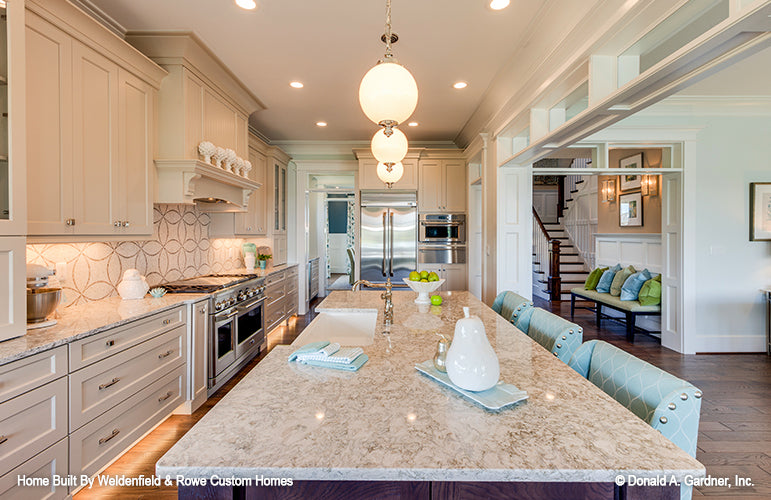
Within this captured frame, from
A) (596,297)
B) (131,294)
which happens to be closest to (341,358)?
(131,294)

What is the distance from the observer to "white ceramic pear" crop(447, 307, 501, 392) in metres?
0.98

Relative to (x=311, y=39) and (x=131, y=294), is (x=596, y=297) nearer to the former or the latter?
(x=311, y=39)

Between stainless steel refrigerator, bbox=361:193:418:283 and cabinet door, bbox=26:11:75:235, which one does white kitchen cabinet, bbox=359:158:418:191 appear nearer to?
stainless steel refrigerator, bbox=361:193:418:283

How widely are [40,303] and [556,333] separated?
8.30 ft

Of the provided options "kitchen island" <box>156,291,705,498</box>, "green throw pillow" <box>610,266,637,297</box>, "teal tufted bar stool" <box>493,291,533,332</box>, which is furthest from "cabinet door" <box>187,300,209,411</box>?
"green throw pillow" <box>610,266,637,297</box>

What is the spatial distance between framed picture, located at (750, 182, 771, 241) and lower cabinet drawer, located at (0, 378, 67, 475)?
239 inches

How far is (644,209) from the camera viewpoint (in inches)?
Answer: 207

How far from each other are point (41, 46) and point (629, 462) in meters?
2.88

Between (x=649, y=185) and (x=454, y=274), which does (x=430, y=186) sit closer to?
(x=454, y=274)

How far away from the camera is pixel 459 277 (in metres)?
5.51

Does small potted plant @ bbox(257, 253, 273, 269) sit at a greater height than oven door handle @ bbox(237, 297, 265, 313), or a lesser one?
greater

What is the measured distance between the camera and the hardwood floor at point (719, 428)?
1.81 m

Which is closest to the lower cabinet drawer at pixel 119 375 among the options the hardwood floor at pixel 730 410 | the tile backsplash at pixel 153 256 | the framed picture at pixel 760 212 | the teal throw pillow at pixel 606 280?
the tile backsplash at pixel 153 256

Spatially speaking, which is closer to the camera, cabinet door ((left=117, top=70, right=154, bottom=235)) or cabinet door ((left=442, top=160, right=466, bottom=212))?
cabinet door ((left=117, top=70, right=154, bottom=235))
